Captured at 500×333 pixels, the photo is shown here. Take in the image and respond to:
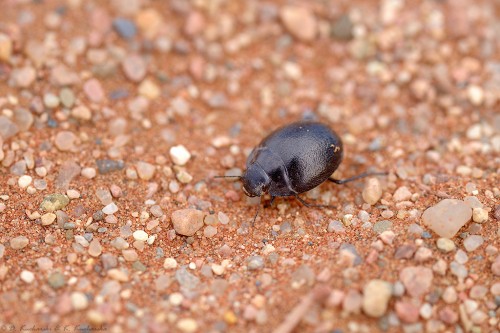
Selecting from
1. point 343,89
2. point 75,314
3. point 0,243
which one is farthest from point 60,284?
point 343,89

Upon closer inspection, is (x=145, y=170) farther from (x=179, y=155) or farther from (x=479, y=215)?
(x=479, y=215)

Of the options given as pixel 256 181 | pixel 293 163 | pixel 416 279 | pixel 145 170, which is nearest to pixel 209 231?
pixel 256 181

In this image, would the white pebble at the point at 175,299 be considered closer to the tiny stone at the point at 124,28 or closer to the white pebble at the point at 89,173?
the white pebble at the point at 89,173

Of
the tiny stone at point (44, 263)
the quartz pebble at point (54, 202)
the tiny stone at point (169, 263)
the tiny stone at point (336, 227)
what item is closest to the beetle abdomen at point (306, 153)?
the tiny stone at point (336, 227)

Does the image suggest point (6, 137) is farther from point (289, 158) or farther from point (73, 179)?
point (289, 158)

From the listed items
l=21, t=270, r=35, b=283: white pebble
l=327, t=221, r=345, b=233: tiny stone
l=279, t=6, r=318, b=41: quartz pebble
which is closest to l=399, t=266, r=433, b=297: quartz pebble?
l=327, t=221, r=345, b=233: tiny stone

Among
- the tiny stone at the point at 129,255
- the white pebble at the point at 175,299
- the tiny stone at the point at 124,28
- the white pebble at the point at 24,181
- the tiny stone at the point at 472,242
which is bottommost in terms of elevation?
the tiny stone at the point at 129,255
